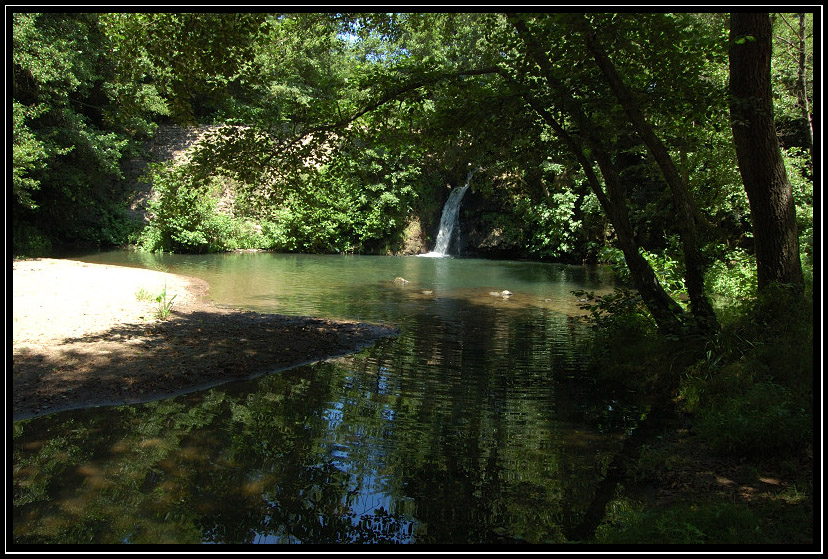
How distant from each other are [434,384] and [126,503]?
3.96 m

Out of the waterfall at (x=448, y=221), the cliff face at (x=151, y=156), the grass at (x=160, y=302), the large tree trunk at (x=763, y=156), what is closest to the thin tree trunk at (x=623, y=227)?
the large tree trunk at (x=763, y=156)

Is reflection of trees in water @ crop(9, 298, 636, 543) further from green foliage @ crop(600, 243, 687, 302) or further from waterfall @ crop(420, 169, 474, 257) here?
waterfall @ crop(420, 169, 474, 257)

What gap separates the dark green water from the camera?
3.64 metres

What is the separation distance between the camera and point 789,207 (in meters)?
6.15

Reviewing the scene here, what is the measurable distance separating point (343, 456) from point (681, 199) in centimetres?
514

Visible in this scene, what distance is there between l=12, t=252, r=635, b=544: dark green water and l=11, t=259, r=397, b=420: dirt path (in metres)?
0.48

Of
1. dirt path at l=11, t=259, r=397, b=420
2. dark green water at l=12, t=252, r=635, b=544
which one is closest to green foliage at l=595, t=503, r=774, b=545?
dark green water at l=12, t=252, r=635, b=544

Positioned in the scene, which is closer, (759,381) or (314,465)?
(314,465)

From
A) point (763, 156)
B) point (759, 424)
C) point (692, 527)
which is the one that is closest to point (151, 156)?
point (763, 156)

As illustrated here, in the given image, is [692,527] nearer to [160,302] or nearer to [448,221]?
[160,302]

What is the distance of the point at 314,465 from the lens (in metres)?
4.55

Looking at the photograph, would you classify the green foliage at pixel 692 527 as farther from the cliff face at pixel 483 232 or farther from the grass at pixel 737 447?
the cliff face at pixel 483 232

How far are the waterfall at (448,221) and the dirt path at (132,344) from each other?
60.8ft

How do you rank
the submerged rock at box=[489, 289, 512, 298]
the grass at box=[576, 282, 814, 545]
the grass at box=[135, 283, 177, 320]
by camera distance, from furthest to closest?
the submerged rock at box=[489, 289, 512, 298], the grass at box=[135, 283, 177, 320], the grass at box=[576, 282, 814, 545]
